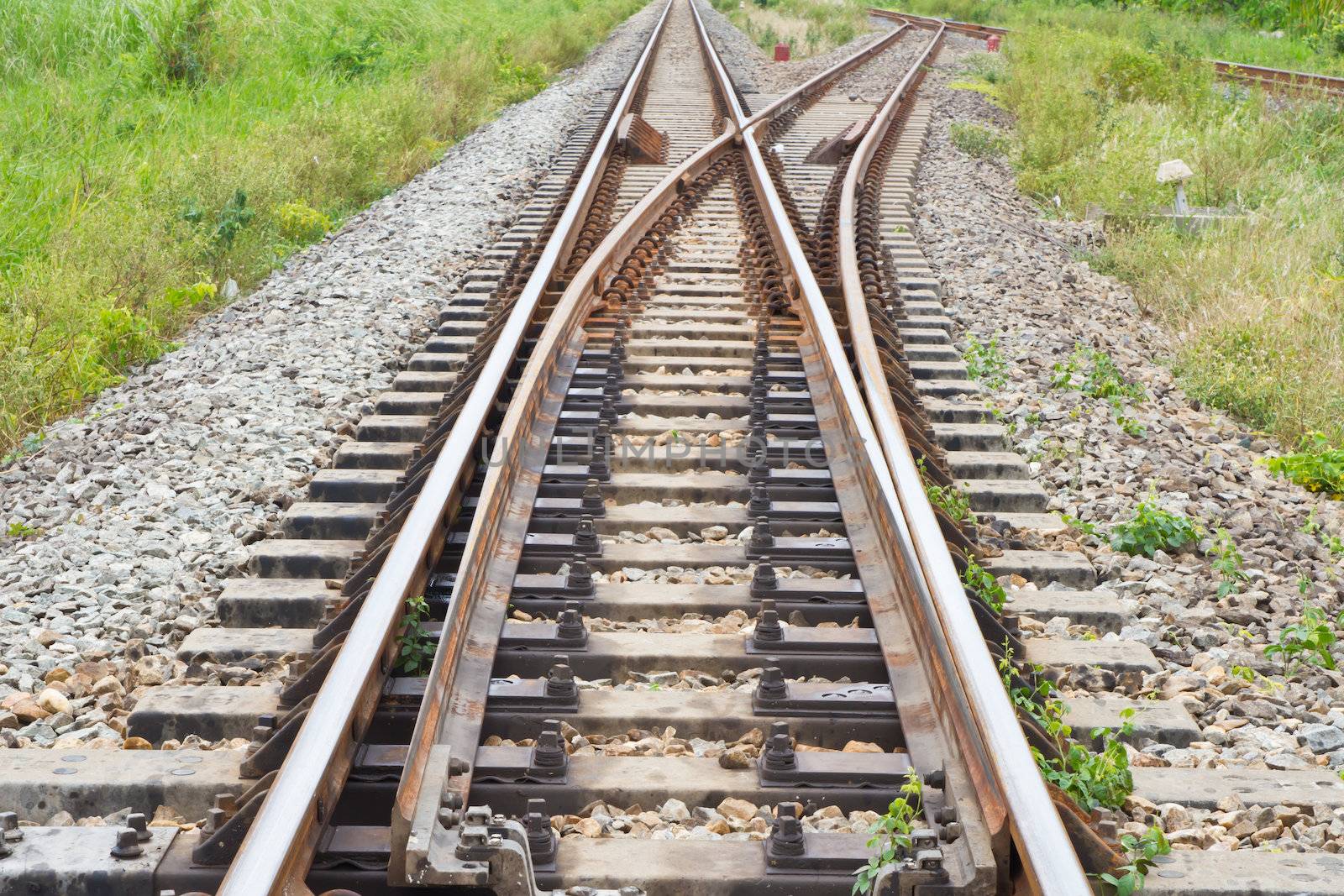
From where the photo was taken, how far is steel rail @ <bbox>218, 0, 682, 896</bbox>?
2.14 meters

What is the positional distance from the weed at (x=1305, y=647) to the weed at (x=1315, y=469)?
155 centimetres

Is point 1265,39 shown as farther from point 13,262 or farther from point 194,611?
point 194,611

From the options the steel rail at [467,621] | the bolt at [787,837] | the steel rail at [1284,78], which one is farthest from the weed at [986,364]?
the steel rail at [1284,78]

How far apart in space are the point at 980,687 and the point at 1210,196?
29.9 feet

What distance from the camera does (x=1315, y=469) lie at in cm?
502

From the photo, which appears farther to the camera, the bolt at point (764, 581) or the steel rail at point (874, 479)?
the bolt at point (764, 581)

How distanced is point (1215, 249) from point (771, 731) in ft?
20.6

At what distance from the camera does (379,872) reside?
7.66ft

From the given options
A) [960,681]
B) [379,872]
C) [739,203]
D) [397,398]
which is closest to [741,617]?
[960,681]

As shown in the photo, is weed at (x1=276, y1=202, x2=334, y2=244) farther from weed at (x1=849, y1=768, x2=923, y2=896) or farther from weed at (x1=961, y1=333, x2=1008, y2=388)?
weed at (x1=849, y1=768, x2=923, y2=896)

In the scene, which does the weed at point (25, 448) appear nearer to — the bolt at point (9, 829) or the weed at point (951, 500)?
the bolt at point (9, 829)

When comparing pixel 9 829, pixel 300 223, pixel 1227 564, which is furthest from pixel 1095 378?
pixel 300 223

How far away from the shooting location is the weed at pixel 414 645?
9.95ft

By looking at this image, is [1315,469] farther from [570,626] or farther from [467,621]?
[467,621]
